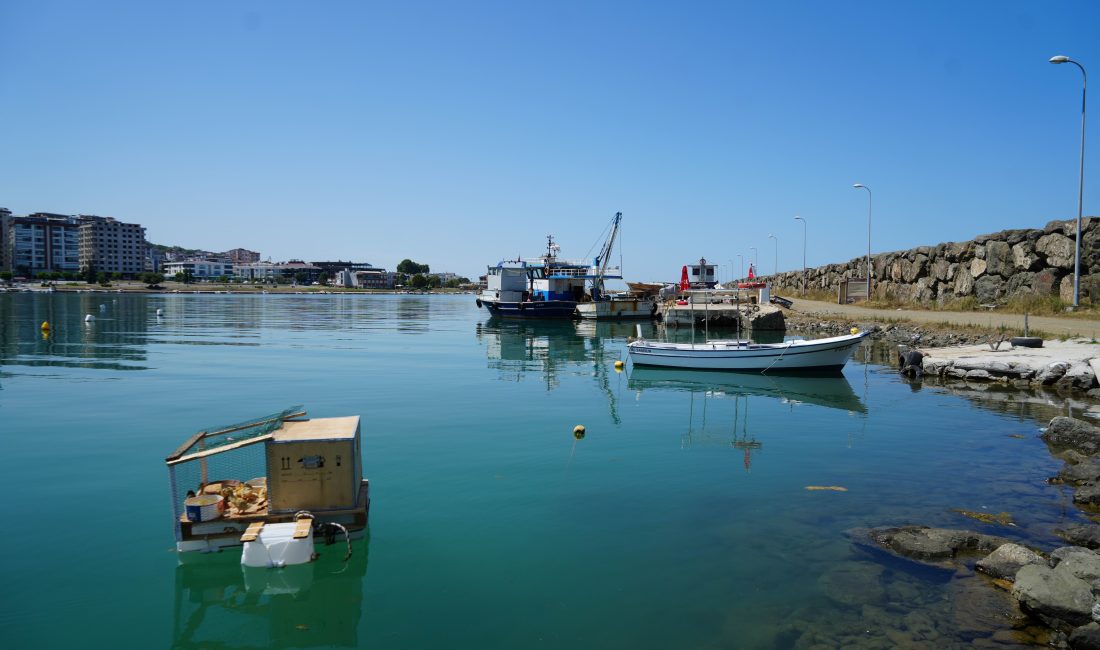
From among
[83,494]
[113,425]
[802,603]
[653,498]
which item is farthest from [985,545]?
[113,425]

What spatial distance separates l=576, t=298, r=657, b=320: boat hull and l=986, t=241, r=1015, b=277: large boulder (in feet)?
102

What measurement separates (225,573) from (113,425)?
1070 cm

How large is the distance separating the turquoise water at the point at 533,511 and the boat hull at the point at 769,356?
8.73 feet

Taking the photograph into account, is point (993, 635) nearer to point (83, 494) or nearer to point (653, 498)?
point (653, 498)

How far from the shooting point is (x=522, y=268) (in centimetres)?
6694

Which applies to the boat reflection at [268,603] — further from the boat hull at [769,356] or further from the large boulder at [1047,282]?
the large boulder at [1047,282]

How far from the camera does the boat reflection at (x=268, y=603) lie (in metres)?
6.58

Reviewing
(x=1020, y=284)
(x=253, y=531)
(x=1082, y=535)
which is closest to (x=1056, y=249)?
(x=1020, y=284)

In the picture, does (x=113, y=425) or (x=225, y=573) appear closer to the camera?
(x=225, y=573)

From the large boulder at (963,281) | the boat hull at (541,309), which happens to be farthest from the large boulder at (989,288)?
the boat hull at (541,309)

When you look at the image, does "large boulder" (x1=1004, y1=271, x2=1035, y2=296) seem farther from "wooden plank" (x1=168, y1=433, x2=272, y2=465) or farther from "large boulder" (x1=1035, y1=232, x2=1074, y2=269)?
"wooden plank" (x1=168, y1=433, x2=272, y2=465)

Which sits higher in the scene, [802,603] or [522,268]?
[522,268]

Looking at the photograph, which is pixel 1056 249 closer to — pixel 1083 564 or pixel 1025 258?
pixel 1025 258

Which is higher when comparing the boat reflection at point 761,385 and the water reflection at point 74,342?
the water reflection at point 74,342
